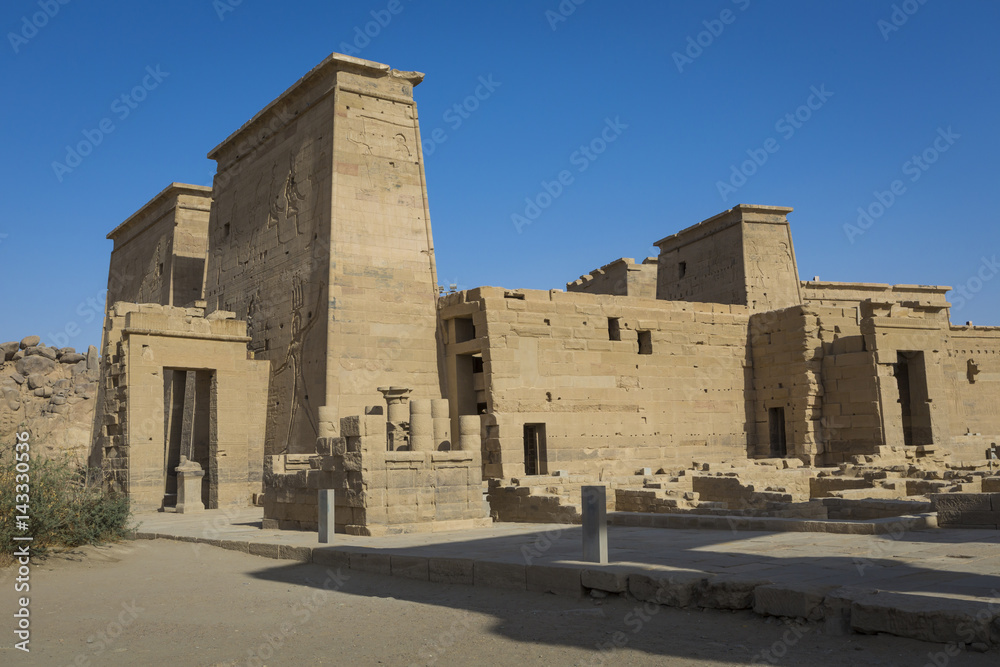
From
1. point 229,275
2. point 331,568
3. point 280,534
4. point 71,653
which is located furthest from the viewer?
point 229,275

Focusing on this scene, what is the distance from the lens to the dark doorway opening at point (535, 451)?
18.6 m

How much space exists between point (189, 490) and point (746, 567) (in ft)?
47.0

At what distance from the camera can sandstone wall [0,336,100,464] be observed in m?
34.1

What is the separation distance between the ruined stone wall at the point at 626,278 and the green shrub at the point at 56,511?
1977 cm

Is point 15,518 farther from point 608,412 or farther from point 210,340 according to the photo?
point 608,412

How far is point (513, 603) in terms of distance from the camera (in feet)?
22.7

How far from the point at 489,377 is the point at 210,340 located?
6.63 meters

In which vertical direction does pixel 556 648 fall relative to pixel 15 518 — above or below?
below

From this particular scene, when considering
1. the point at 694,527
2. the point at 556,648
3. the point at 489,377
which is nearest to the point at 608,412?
the point at 489,377

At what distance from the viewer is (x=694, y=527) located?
401 inches

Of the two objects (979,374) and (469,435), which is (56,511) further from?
(979,374)

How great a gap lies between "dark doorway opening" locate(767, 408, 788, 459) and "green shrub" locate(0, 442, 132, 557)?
16.0 metres

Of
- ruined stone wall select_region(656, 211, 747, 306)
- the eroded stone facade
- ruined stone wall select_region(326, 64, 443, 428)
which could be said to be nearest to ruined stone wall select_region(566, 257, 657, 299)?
ruined stone wall select_region(656, 211, 747, 306)

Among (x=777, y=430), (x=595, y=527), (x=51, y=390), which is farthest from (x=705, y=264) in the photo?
(x=51, y=390)
